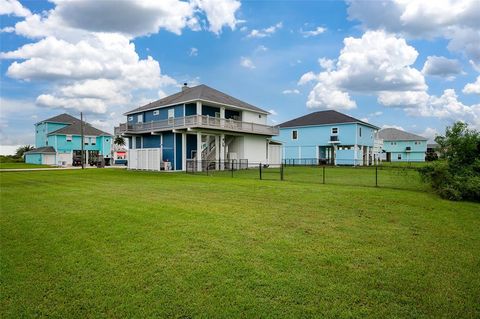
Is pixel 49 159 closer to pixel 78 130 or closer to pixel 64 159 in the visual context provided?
pixel 64 159

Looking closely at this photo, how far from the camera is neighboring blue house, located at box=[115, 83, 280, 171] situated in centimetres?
2758

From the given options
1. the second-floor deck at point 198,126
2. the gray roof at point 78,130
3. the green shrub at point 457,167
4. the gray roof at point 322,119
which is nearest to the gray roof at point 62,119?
the gray roof at point 78,130

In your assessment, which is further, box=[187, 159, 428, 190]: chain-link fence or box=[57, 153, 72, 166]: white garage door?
box=[57, 153, 72, 166]: white garage door

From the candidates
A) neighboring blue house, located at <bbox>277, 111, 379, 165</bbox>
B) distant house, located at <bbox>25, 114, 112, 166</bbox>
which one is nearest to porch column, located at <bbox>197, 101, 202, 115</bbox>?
neighboring blue house, located at <bbox>277, 111, 379, 165</bbox>

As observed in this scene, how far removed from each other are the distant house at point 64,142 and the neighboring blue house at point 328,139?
3065 centimetres

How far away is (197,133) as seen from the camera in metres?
27.3

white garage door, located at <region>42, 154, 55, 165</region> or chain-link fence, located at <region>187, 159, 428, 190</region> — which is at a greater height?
white garage door, located at <region>42, 154, 55, 165</region>

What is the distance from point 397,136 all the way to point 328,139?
3382 centimetres

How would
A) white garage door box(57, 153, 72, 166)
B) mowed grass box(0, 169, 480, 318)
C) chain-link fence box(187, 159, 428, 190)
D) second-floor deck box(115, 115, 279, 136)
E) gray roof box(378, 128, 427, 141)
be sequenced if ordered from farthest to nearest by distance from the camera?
gray roof box(378, 128, 427, 141) < white garage door box(57, 153, 72, 166) < second-floor deck box(115, 115, 279, 136) < chain-link fence box(187, 159, 428, 190) < mowed grass box(0, 169, 480, 318)

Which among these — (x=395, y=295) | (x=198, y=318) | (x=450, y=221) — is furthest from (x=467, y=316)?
(x=450, y=221)

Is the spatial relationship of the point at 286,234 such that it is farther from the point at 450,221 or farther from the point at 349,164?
the point at 349,164

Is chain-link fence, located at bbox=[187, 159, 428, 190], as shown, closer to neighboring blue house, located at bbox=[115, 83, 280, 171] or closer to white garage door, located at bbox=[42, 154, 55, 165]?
neighboring blue house, located at bbox=[115, 83, 280, 171]

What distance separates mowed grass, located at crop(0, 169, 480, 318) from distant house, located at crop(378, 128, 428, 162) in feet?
215

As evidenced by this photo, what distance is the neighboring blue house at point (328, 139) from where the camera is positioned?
42250 mm
